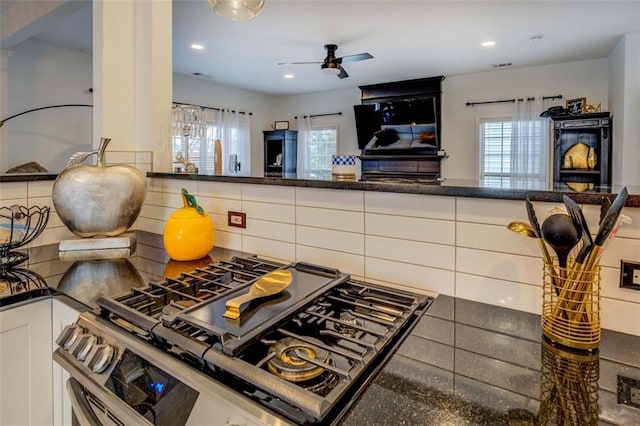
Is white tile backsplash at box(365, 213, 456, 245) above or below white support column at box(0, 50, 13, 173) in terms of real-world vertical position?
below

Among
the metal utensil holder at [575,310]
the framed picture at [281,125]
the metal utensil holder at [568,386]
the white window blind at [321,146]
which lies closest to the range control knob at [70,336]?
the metal utensil holder at [568,386]

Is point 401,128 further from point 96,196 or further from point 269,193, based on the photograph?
point 96,196

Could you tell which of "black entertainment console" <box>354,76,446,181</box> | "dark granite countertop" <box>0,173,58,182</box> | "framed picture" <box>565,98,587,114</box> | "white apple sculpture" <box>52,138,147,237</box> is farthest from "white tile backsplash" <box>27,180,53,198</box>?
"framed picture" <box>565,98,587,114</box>

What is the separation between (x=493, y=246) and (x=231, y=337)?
68 centimetres

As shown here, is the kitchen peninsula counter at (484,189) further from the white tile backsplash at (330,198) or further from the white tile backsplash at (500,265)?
the white tile backsplash at (500,265)

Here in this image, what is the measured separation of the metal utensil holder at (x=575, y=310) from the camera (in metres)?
0.73

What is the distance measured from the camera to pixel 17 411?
1041mm

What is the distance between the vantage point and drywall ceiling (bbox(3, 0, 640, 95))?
3088 mm

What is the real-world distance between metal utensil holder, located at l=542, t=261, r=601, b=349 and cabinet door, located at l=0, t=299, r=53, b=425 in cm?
137

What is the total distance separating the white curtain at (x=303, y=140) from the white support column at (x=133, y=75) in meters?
4.95

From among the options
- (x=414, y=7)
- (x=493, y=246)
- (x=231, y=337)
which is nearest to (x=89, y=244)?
(x=231, y=337)

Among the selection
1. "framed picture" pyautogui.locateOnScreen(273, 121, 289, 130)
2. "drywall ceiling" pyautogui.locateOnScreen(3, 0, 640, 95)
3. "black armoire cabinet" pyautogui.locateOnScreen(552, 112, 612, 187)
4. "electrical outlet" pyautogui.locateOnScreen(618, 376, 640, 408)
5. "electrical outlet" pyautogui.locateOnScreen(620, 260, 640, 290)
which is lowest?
"electrical outlet" pyautogui.locateOnScreen(618, 376, 640, 408)

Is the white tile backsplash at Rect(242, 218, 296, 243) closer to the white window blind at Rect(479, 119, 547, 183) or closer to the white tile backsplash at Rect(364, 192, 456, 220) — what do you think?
the white tile backsplash at Rect(364, 192, 456, 220)

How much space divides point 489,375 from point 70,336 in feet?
3.13
